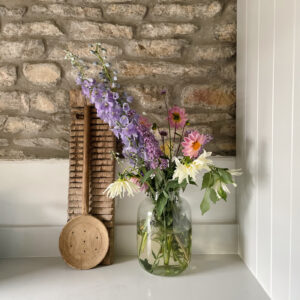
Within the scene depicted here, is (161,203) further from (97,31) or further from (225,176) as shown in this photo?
(97,31)

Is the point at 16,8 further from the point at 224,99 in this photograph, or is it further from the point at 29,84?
the point at 224,99

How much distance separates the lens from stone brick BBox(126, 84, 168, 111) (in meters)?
1.41

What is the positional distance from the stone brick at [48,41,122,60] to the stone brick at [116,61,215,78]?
0.20 ft

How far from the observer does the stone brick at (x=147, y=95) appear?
141 cm

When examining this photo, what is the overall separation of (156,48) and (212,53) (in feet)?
0.77

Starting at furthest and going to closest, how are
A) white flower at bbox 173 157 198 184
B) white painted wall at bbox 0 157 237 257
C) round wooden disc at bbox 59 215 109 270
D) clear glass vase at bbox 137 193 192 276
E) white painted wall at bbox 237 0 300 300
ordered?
white painted wall at bbox 0 157 237 257, round wooden disc at bbox 59 215 109 270, clear glass vase at bbox 137 193 192 276, white flower at bbox 173 157 198 184, white painted wall at bbox 237 0 300 300

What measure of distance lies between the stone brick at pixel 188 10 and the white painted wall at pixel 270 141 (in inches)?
4.2

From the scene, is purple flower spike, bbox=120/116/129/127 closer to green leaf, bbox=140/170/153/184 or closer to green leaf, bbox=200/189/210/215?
green leaf, bbox=140/170/153/184

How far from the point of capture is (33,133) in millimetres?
1412

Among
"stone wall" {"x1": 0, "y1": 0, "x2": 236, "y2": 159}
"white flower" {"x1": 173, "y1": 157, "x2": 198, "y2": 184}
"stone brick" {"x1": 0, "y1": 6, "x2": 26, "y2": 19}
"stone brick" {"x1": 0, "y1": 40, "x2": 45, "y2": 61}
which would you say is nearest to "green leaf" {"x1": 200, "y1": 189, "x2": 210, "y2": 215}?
"white flower" {"x1": 173, "y1": 157, "x2": 198, "y2": 184}

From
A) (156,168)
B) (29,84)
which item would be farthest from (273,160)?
(29,84)

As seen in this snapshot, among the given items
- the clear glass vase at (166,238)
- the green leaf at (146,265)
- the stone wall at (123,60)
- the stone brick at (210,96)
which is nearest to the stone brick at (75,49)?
the stone wall at (123,60)

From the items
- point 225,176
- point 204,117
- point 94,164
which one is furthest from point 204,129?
point 94,164

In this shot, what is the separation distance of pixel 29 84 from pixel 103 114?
490mm
